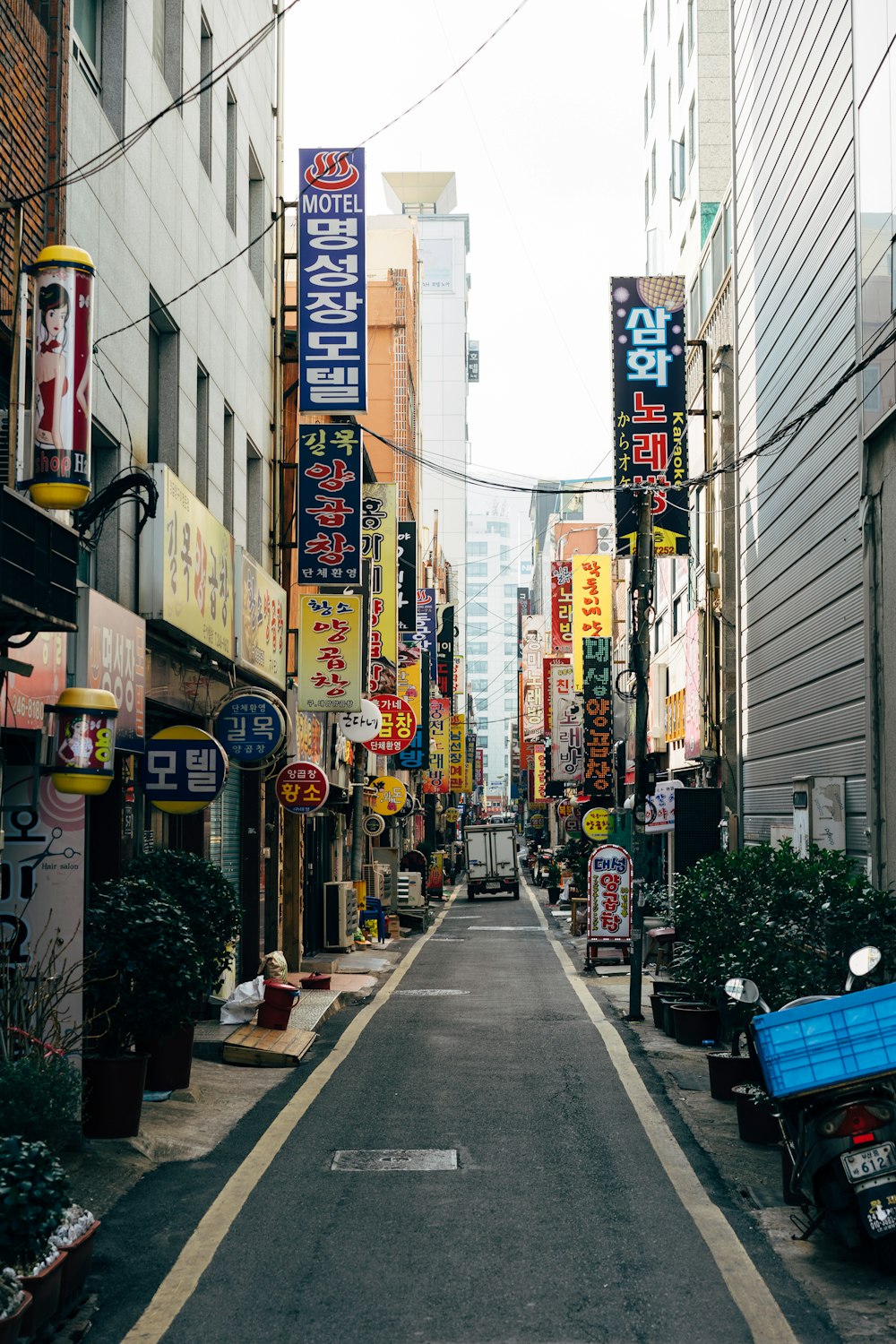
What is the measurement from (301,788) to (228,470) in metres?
5.09

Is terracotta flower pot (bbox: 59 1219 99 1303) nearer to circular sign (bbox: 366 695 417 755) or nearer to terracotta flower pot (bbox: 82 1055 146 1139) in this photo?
terracotta flower pot (bbox: 82 1055 146 1139)

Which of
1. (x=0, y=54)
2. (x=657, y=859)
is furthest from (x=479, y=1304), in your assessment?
(x=657, y=859)

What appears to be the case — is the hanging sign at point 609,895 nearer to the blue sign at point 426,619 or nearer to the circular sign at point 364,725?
the circular sign at point 364,725

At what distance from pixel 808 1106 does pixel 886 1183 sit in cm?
64

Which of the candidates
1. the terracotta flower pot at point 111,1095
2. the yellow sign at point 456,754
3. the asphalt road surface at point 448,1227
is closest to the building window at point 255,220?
the asphalt road surface at point 448,1227

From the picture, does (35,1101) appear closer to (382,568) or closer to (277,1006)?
(277,1006)

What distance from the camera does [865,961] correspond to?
320 inches

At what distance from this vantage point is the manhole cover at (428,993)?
2133 cm

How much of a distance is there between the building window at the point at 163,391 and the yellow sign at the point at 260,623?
3.35m

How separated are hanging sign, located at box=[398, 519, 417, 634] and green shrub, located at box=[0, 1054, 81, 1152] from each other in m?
40.8

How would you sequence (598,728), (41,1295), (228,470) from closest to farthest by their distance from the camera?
(41,1295), (228,470), (598,728)

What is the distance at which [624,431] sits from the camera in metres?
27.3

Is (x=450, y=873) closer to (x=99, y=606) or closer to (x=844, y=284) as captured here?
(x=844, y=284)

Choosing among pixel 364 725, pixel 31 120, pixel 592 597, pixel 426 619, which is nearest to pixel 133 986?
pixel 31 120
